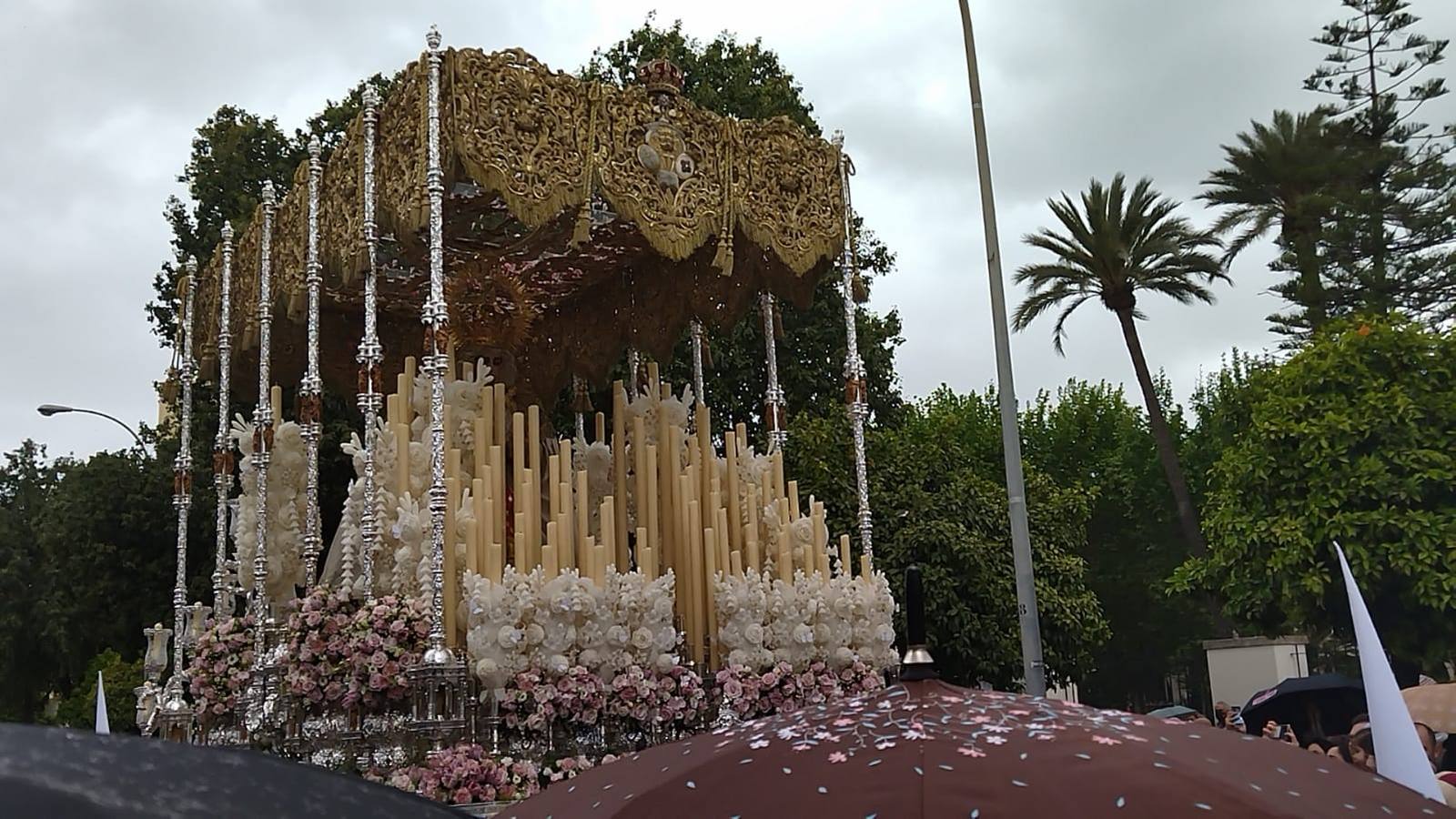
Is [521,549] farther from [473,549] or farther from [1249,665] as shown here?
[1249,665]

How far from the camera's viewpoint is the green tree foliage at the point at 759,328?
67.1 feet

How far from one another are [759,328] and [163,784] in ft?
61.2

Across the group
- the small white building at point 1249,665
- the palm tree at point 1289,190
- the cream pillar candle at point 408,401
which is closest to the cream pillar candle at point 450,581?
the cream pillar candle at point 408,401

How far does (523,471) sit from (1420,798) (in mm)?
6502

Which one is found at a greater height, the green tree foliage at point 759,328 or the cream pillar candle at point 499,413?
the green tree foliage at point 759,328

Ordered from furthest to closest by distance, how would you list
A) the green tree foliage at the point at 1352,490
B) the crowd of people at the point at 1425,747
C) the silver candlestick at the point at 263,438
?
1. the green tree foliage at the point at 1352,490
2. the silver candlestick at the point at 263,438
3. the crowd of people at the point at 1425,747

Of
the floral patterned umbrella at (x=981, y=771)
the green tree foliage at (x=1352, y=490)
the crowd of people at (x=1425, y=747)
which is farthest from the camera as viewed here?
the green tree foliage at (x=1352, y=490)

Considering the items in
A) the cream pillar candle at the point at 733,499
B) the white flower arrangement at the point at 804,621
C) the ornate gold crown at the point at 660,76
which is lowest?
the white flower arrangement at the point at 804,621

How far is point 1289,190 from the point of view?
2795cm

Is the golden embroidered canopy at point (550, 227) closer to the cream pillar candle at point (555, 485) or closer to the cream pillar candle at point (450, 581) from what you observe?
the cream pillar candle at point (555, 485)

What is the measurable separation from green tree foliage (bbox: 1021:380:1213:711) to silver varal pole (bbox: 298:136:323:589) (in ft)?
78.7

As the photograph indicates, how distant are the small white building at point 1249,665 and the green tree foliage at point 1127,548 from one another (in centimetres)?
904

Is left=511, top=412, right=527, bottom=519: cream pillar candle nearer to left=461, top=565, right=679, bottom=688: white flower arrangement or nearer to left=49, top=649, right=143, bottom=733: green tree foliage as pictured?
left=461, top=565, right=679, bottom=688: white flower arrangement

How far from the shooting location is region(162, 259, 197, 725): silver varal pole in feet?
33.9
